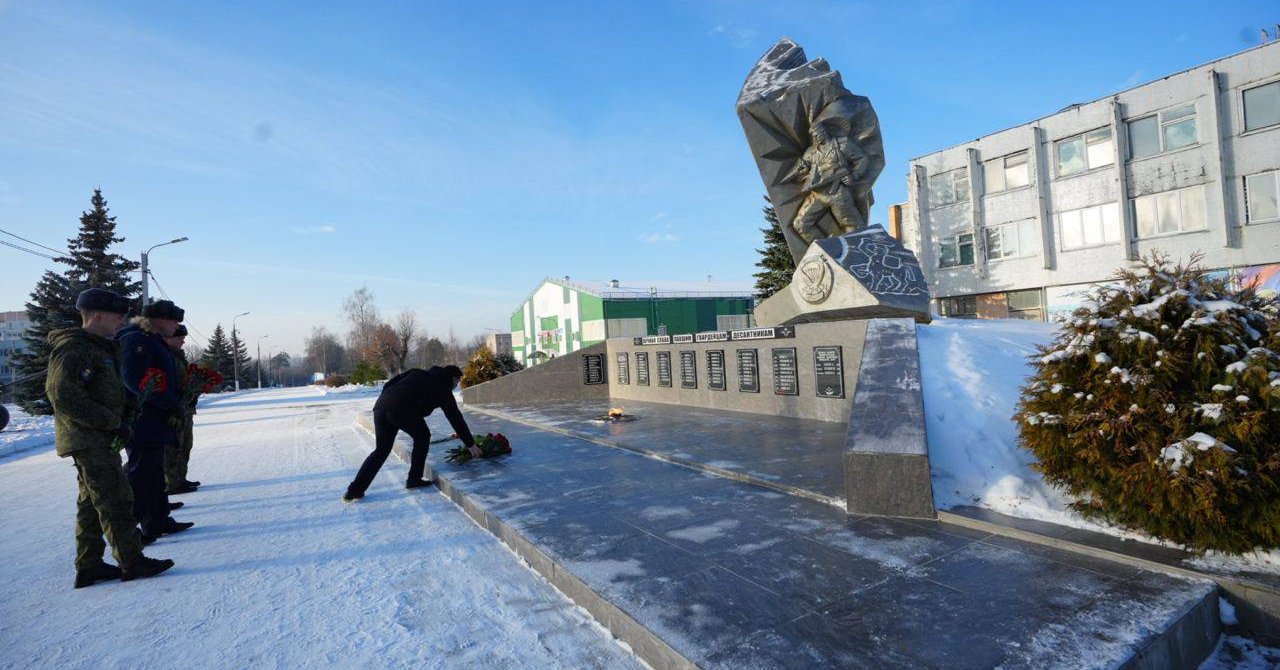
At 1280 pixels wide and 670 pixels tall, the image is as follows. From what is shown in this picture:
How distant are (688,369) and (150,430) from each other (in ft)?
28.6

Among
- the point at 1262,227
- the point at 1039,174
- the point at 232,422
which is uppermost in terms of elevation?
the point at 1039,174

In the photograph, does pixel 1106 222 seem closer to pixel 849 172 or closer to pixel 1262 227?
pixel 1262 227

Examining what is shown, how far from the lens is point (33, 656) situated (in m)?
3.17

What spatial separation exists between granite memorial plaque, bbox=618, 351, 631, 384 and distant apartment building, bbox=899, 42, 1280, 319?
468 inches

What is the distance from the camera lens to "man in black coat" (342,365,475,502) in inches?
245

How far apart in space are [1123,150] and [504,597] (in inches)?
1051

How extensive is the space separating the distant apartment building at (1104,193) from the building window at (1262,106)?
3 centimetres

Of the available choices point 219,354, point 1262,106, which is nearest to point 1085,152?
point 1262,106

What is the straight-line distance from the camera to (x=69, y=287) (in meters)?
28.7

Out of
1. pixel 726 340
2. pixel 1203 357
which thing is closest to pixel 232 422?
pixel 726 340

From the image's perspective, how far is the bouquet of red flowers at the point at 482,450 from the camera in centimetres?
734

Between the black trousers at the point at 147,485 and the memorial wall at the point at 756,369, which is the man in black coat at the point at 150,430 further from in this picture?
the memorial wall at the point at 756,369

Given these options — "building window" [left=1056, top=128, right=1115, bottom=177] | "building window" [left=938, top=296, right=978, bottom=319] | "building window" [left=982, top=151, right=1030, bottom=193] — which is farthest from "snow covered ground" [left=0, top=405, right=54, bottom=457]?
"building window" [left=1056, top=128, right=1115, bottom=177]

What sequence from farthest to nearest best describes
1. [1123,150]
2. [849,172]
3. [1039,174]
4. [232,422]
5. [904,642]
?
1. [1039,174]
2. [1123,150]
3. [232,422]
4. [849,172]
5. [904,642]
